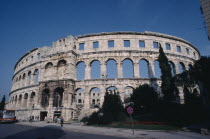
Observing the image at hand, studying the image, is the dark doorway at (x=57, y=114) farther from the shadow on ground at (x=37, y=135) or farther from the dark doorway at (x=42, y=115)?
the shadow on ground at (x=37, y=135)

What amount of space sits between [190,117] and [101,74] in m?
14.9

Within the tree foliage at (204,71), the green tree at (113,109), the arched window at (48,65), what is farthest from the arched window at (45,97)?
the tree foliage at (204,71)

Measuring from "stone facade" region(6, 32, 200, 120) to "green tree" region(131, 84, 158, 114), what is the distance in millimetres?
3544

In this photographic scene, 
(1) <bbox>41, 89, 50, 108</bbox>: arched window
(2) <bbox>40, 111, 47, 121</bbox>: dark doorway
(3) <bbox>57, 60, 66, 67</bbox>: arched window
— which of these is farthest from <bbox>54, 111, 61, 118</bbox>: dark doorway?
(3) <bbox>57, 60, 66, 67</bbox>: arched window

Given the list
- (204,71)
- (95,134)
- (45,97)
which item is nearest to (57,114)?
(45,97)

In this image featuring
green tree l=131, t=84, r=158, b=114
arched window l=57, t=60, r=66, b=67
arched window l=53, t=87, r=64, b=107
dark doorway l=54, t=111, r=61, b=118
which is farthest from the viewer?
arched window l=57, t=60, r=66, b=67

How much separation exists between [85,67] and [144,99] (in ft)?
40.9

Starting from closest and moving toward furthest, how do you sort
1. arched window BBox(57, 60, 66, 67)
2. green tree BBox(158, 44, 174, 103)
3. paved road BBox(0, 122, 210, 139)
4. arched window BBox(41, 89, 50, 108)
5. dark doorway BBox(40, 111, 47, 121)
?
paved road BBox(0, 122, 210, 139) → green tree BBox(158, 44, 174, 103) → dark doorway BBox(40, 111, 47, 121) → arched window BBox(41, 89, 50, 108) → arched window BBox(57, 60, 66, 67)

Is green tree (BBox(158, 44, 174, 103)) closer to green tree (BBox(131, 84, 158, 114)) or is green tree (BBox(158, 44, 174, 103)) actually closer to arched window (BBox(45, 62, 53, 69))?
green tree (BBox(131, 84, 158, 114))

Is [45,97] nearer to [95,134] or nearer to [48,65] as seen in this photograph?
[48,65]

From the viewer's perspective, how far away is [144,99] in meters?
19.3

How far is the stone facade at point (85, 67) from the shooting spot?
23123 mm

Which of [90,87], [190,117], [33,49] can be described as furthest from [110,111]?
[33,49]

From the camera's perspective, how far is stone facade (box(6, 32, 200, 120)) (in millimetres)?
23123
